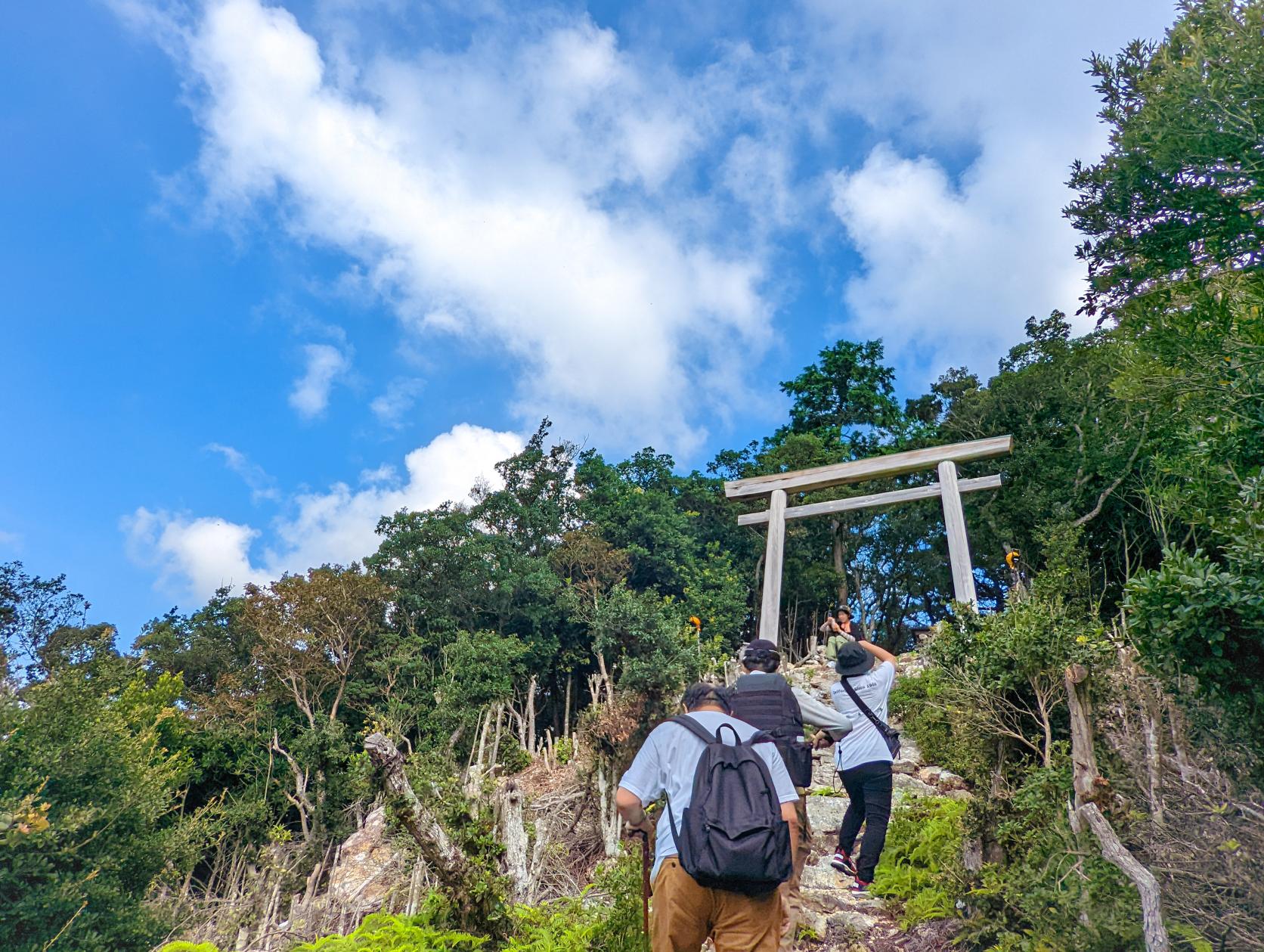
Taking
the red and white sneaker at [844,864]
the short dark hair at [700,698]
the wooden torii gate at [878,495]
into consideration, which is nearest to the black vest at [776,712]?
the short dark hair at [700,698]

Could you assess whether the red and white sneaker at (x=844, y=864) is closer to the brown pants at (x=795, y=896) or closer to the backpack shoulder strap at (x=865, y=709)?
the brown pants at (x=795, y=896)

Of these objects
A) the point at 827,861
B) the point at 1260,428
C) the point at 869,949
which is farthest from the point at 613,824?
the point at 1260,428

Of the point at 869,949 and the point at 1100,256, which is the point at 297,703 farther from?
the point at 1100,256

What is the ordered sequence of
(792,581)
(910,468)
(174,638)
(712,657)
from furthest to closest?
(792,581), (174,638), (712,657), (910,468)

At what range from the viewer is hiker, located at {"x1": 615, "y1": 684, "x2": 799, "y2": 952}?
2816 mm

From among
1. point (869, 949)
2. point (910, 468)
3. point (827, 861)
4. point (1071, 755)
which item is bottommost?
point (869, 949)

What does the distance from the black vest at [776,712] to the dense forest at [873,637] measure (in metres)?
1.16

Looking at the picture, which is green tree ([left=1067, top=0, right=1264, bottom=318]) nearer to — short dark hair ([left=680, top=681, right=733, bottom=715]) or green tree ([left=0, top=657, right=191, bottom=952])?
short dark hair ([left=680, top=681, right=733, bottom=715])

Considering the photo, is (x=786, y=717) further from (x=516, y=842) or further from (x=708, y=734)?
(x=516, y=842)

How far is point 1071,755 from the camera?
16.2 feet

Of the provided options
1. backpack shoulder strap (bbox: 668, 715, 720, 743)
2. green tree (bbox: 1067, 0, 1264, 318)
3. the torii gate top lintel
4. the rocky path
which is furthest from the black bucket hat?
the torii gate top lintel

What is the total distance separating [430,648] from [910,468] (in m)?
12.2

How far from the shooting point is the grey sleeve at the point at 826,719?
4.73 meters

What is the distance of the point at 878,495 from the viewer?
1291 cm
